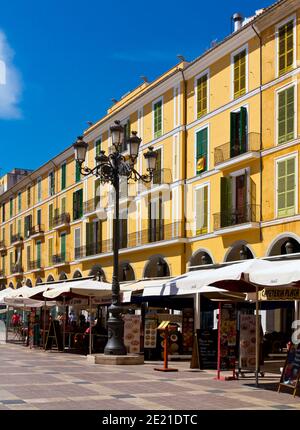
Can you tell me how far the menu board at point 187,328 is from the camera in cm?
2180

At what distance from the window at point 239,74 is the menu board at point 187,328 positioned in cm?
1136

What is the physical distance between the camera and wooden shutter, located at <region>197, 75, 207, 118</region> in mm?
32156

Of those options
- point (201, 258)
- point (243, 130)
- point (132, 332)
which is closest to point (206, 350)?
point (132, 332)

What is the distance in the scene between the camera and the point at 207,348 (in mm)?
17359

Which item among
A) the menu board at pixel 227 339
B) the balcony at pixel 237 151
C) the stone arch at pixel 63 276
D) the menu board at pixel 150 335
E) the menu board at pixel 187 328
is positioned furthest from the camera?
the stone arch at pixel 63 276

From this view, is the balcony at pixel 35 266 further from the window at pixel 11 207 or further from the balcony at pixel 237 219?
the balcony at pixel 237 219

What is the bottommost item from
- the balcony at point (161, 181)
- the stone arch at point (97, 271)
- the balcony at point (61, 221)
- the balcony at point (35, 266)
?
the stone arch at point (97, 271)

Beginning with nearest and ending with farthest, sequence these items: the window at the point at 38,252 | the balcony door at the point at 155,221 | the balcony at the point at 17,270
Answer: the balcony door at the point at 155,221, the window at the point at 38,252, the balcony at the point at 17,270

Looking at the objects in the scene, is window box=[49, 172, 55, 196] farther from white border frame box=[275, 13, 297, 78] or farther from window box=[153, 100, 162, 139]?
white border frame box=[275, 13, 297, 78]

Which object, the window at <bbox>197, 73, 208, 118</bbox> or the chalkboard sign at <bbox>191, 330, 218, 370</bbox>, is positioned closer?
the chalkboard sign at <bbox>191, 330, 218, 370</bbox>

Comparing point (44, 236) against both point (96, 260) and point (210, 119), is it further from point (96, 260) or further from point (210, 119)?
point (210, 119)

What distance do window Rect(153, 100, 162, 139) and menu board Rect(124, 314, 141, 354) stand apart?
16.3 m

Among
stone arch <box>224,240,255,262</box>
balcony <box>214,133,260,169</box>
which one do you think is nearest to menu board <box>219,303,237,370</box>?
stone arch <box>224,240,255,262</box>

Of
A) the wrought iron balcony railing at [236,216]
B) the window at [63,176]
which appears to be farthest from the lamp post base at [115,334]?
the window at [63,176]
